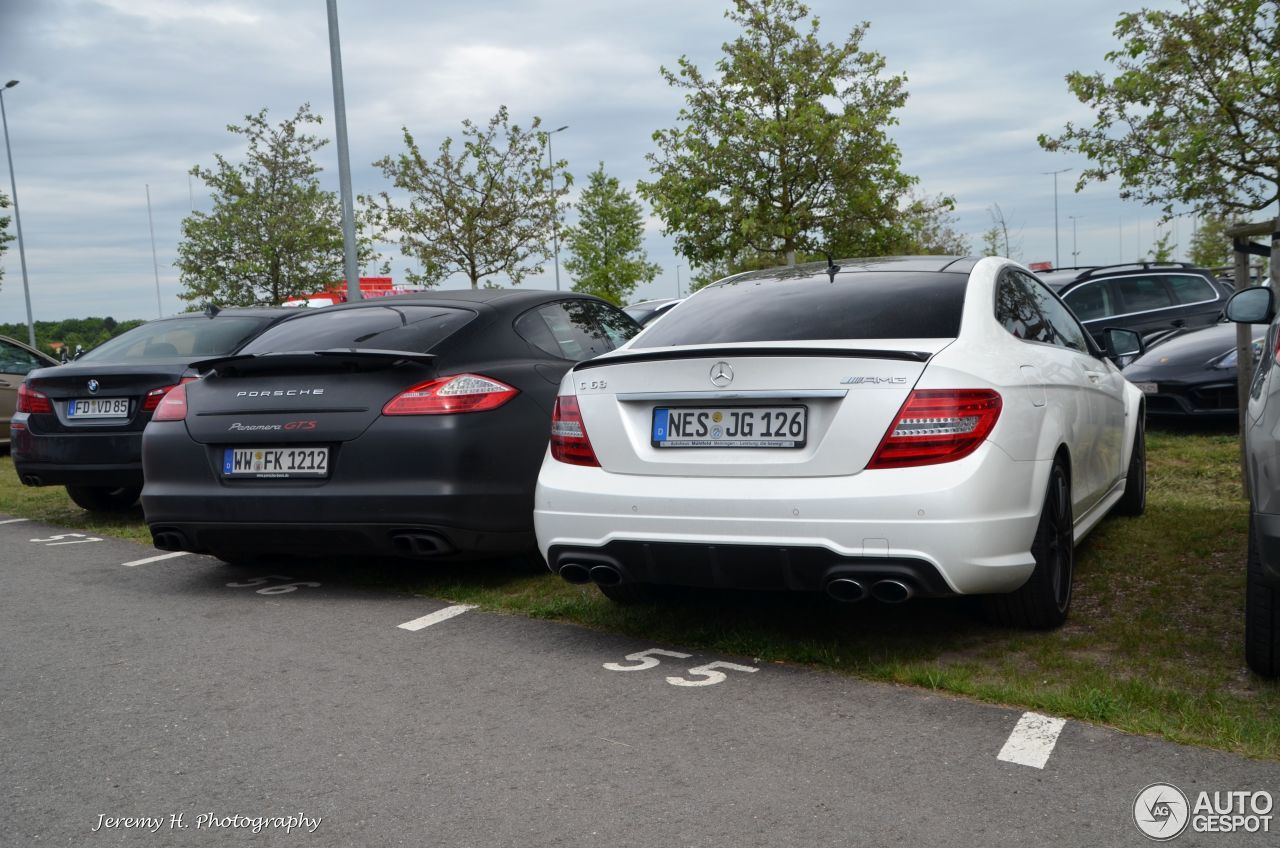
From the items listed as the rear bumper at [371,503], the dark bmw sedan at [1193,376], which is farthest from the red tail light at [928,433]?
the dark bmw sedan at [1193,376]

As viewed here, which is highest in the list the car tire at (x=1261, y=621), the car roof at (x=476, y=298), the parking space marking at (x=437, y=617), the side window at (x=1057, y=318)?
the car roof at (x=476, y=298)

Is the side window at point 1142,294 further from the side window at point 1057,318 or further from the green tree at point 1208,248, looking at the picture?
the green tree at point 1208,248

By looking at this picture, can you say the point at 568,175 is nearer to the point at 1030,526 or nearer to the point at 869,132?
the point at 869,132

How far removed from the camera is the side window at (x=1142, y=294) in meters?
14.8

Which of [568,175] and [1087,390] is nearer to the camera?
[1087,390]

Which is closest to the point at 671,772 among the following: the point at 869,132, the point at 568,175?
the point at 869,132

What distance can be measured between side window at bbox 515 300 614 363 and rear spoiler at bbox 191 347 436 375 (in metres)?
0.75

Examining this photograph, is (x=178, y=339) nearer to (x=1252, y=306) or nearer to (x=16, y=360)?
(x=16, y=360)

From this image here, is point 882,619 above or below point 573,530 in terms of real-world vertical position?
below

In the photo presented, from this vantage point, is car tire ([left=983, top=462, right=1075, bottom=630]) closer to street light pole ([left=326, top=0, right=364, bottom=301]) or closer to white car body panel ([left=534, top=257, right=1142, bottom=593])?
white car body panel ([left=534, top=257, right=1142, bottom=593])

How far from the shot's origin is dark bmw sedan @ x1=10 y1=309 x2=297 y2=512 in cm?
775

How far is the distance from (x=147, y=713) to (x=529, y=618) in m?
1.66

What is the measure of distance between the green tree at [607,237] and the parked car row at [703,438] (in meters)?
40.6

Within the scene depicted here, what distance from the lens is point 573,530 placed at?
4336 millimetres
